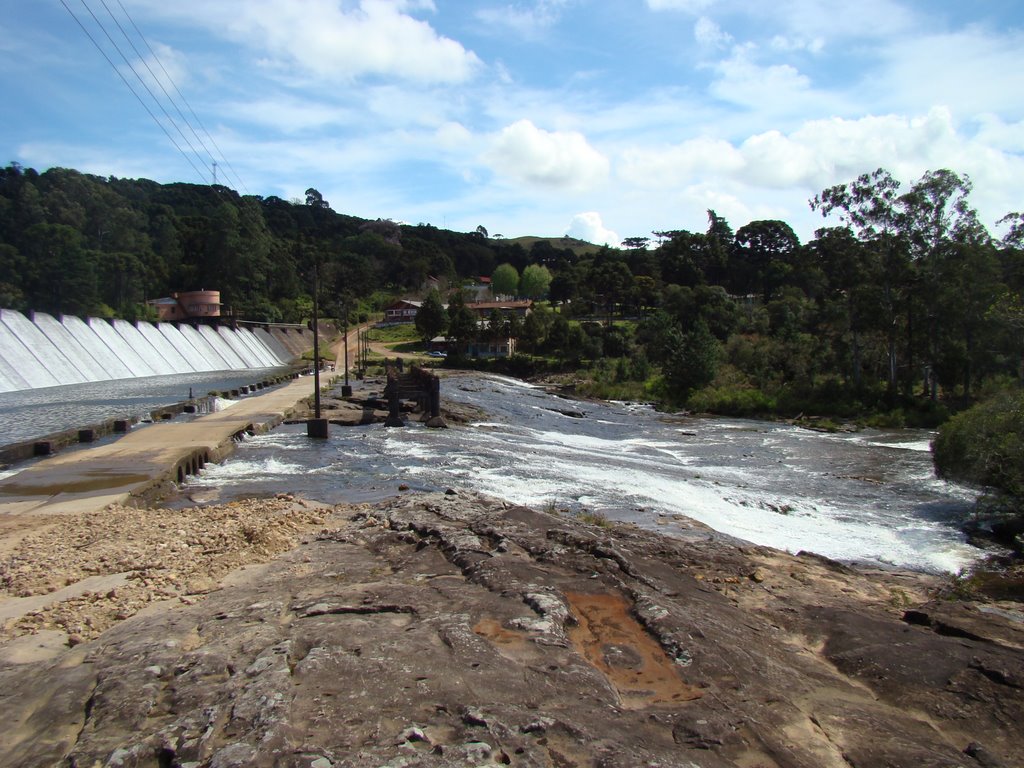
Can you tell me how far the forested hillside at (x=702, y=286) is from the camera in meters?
37.3

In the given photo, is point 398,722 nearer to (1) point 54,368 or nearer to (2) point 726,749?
(2) point 726,749

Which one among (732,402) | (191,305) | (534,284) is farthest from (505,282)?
(732,402)

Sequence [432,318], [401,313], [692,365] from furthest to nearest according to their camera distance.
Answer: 1. [401,313]
2. [432,318]
3. [692,365]

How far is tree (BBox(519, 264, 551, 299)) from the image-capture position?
410 ft

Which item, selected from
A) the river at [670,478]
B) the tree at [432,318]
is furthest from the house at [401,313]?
the river at [670,478]

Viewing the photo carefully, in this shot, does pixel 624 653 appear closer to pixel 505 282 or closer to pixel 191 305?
pixel 191 305

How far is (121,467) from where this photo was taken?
16.0m

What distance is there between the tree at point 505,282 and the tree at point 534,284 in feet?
15.1

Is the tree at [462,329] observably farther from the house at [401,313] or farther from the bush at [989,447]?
the bush at [989,447]

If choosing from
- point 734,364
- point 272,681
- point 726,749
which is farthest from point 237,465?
point 734,364

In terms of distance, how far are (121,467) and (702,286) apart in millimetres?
68574

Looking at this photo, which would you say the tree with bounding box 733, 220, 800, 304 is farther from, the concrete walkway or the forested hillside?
the concrete walkway

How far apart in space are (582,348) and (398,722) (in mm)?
69526

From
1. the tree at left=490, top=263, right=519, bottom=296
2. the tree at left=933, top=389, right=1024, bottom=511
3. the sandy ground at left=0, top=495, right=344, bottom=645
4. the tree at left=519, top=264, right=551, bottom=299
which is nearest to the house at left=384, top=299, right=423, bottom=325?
the tree at left=519, top=264, right=551, bottom=299
